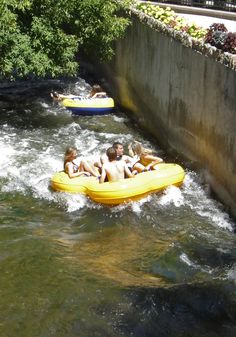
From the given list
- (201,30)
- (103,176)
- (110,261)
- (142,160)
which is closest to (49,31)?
(201,30)

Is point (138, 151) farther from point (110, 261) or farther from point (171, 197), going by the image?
point (110, 261)

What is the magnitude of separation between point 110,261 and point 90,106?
8.31m

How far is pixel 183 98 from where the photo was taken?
12172 millimetres

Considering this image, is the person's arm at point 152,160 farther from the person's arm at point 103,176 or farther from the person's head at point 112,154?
the person's arm at point 103,176

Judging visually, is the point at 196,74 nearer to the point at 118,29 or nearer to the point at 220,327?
the point at 118,29

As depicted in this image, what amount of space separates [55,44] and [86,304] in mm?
8122

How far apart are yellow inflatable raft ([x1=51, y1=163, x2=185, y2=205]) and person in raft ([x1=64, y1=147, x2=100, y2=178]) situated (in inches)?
6.0

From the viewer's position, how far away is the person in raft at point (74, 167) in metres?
11.1

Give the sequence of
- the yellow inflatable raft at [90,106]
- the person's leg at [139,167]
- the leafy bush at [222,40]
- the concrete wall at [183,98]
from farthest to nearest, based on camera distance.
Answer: the yellow inflatable raft at [90,106]
the person's leg at [139,167]
the leafy bush at [222,40]
the concrete wall at [183,98]

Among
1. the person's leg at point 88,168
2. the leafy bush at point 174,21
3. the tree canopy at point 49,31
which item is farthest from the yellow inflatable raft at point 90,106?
the person's leg at point 88,168

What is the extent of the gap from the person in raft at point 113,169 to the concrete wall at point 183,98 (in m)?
1.70

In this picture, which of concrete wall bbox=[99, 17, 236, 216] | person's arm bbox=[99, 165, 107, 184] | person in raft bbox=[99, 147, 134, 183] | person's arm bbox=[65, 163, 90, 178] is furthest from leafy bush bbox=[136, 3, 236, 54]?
person's arm bbox=[65, 163, 90, 178]

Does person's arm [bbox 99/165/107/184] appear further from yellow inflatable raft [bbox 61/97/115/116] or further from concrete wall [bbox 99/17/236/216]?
yellow inflatable raft [bbox 61/97/115/116]

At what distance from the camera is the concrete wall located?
10070mm
